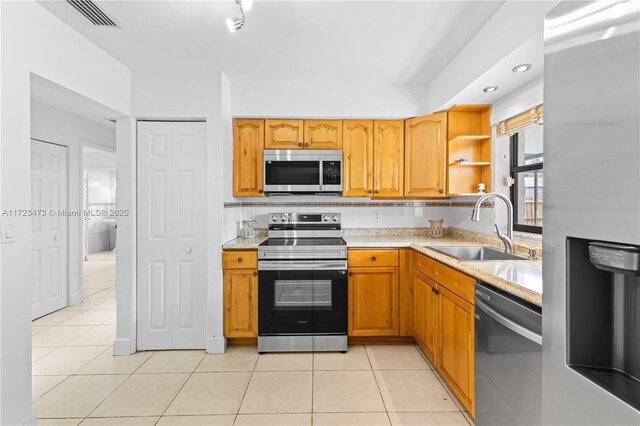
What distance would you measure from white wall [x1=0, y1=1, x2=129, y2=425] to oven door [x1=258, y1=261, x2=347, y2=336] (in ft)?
4.93

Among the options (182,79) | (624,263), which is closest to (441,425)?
(624,263)

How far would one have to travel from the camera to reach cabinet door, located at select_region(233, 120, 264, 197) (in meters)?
3.18

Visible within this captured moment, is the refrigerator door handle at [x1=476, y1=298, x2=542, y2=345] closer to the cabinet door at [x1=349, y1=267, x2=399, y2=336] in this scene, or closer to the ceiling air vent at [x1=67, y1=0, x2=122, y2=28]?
the cabinet door at [x1=349, y1=267, x2=399, y2=336]

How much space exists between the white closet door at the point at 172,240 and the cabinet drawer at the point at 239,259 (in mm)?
213

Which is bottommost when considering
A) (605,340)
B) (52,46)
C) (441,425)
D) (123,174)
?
(441,425)

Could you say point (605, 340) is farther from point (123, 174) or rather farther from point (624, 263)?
point (123, 174)

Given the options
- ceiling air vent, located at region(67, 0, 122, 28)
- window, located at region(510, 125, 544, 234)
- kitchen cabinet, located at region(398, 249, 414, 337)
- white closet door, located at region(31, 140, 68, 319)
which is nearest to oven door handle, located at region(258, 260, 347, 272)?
kitchen cabinet, located at region(398, 249, 414, 337)

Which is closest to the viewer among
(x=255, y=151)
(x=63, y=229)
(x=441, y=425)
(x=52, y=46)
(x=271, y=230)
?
(x=441, y=425)

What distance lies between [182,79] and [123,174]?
0.95m

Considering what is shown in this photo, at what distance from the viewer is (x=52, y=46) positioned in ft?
6.68

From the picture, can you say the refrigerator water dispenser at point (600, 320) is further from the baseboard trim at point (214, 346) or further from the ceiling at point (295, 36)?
the baseboard trim at point (214, 346)

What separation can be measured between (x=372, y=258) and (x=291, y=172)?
1095 millimetres

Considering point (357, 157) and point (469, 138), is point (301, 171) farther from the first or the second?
point (469, 138)

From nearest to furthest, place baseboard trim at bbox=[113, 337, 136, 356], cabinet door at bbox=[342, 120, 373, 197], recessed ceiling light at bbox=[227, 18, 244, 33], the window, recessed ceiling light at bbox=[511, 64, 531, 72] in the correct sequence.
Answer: recessed ceiling light at bbox=[227, 18, 244, 33] → recessed ceiling light at bbox=[511, 64, 531, 72] → the window → baseboard trim at bbox=[113, 337, 136, 356] → cabinet door at bbox=[342, 120, 373, 197]
